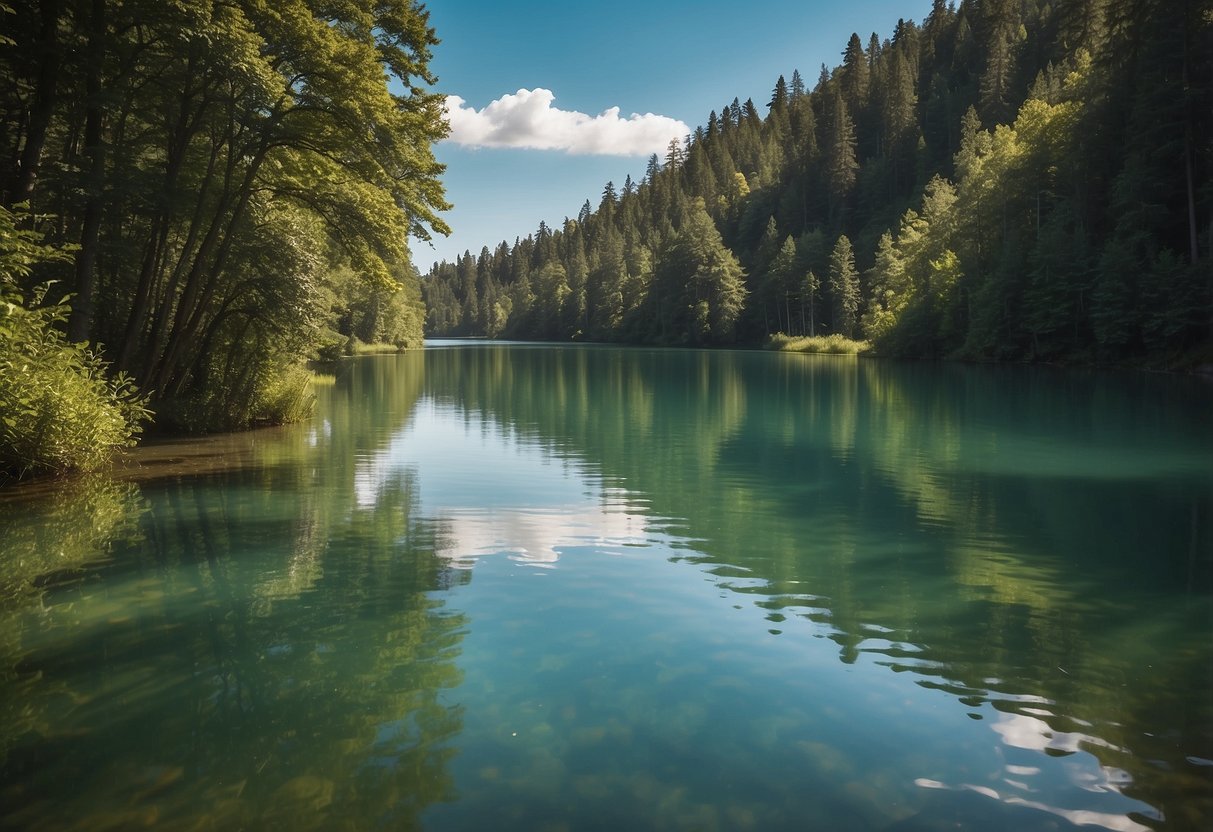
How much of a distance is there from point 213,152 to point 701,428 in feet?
45.8

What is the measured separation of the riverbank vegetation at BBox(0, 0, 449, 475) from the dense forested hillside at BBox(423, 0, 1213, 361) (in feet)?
137

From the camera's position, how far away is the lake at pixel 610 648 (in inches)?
197

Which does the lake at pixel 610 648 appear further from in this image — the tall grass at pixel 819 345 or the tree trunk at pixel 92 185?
the tall grass at pixel 819 345

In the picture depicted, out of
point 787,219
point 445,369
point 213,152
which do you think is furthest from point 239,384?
point 787,219

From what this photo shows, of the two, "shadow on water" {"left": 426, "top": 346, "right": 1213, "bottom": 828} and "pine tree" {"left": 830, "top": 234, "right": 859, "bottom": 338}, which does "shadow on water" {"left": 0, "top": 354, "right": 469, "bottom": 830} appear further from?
"pine tree" {"left": 830, "top": 234, "right": 859, "bottom": 338}

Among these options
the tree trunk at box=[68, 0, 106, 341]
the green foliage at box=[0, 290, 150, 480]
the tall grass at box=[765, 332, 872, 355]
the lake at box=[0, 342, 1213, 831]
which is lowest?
the lake at box=[0, 342, 1213, 831]

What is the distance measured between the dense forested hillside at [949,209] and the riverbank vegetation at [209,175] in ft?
137

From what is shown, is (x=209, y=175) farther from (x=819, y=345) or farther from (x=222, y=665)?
(x=819, y=345)

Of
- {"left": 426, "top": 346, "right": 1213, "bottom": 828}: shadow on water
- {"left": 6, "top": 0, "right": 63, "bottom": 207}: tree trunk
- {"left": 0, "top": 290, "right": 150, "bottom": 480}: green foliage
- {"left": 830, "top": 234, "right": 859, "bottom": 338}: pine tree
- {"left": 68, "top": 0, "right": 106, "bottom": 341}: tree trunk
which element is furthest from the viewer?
{"left": 830, "top": 234, "right": 859, "bottom": 338}: pine tree

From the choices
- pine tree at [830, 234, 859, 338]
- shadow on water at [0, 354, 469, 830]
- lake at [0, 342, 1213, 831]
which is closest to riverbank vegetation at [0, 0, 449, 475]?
shadow on water at [0, 354, 469, 830]

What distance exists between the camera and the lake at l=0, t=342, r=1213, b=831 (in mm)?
5004

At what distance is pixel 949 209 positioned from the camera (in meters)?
65.8

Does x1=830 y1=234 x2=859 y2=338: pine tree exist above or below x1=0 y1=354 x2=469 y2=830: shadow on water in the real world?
above

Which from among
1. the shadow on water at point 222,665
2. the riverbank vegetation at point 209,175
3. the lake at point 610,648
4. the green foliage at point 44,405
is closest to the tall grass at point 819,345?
the riverbank vegetation at point 209,175
